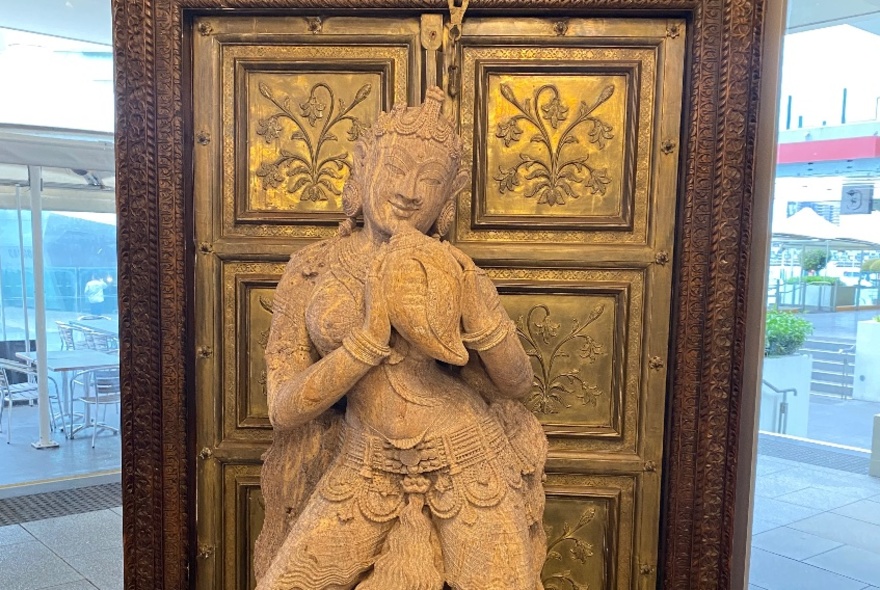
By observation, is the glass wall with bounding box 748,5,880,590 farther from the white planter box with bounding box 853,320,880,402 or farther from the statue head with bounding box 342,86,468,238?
the statue head with bounding box 342,86,468,238

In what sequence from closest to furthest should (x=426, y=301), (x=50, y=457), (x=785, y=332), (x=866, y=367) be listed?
1. (x=426, y=301)
2. (x=785, y=332)
3. (x=866, y=367)
4. (x=50, y=457)

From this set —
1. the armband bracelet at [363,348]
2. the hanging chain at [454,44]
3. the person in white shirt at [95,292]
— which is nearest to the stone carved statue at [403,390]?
the armband bracelet at [363,348]

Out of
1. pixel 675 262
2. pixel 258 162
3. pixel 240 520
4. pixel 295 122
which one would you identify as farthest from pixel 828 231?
pixel 240 520

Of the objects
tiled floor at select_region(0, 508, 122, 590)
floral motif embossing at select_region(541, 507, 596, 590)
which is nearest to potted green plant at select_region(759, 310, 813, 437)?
floral motif embossing at select_region(541, 507, 596, 590)

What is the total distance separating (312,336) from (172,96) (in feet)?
4.05

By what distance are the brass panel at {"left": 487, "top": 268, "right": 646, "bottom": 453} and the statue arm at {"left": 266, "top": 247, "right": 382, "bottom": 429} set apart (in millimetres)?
907

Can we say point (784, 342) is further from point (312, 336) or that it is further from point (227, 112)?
point (227, 112)

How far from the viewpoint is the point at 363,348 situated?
1.63m

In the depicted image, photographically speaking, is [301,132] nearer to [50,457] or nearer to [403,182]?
[403,182]

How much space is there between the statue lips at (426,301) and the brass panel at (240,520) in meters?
1.35

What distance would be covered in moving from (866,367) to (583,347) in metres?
1.33

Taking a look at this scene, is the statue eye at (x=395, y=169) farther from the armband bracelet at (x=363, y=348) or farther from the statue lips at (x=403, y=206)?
the armband bracelet at (x=363, y=348)

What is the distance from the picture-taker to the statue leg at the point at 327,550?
1676 millimetres

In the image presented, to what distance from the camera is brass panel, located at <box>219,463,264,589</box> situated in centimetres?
266
